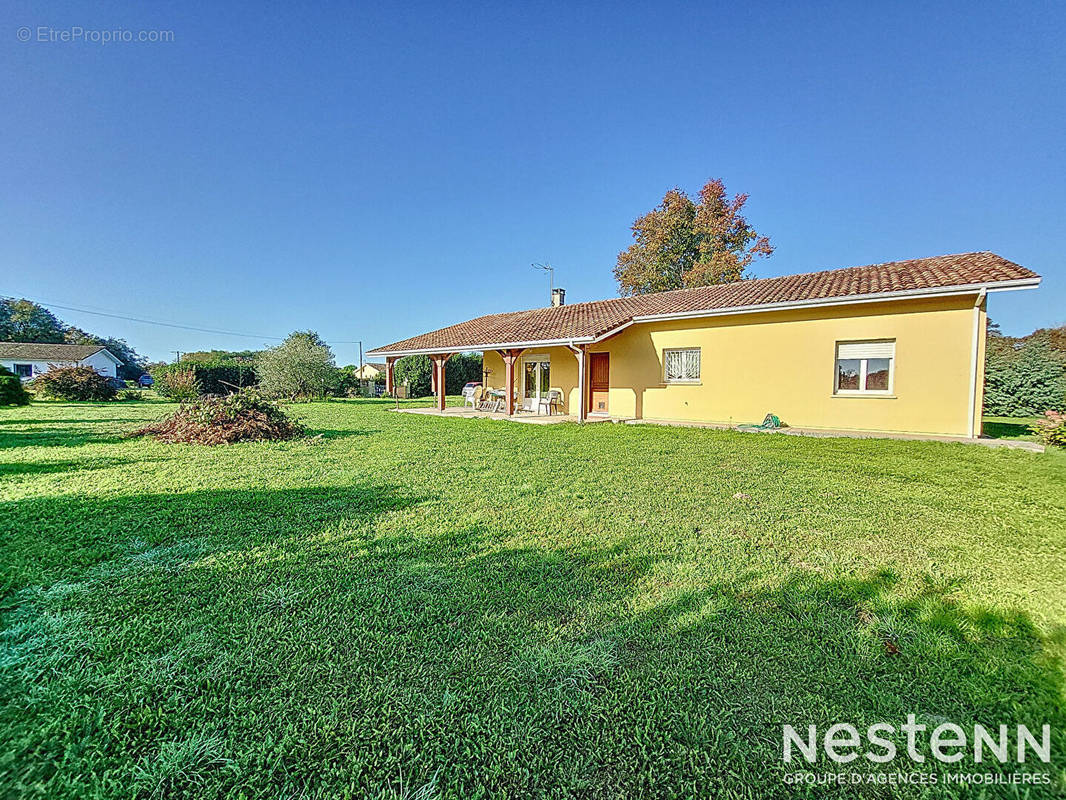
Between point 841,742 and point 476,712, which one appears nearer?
point 841,742

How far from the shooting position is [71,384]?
20.6 metres

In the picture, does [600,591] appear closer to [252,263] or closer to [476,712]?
[476,712]

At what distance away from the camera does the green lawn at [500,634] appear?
5.50 feet

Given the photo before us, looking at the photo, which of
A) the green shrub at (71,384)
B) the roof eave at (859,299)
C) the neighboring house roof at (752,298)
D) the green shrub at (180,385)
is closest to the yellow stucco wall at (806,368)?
the roof eave at (859,299)

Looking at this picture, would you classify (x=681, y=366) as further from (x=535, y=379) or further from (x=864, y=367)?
(x=535, y=379)

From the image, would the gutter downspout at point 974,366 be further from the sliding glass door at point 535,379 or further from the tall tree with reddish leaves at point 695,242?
the tall tree with reddish leaves at point 695,242

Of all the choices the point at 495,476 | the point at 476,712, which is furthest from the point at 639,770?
the point at 495,476

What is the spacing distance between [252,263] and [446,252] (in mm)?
15751

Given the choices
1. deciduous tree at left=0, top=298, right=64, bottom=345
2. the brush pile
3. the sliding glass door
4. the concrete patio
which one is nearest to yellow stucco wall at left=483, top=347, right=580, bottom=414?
the sliding glass door

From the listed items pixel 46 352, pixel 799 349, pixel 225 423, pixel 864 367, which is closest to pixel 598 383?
pixel 799 349

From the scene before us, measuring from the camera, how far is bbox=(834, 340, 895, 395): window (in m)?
10.7

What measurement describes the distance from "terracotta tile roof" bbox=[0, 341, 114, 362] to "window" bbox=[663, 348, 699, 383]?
61.2 metres

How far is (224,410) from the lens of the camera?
33.0ft

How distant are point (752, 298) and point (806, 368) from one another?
263 centimetres
